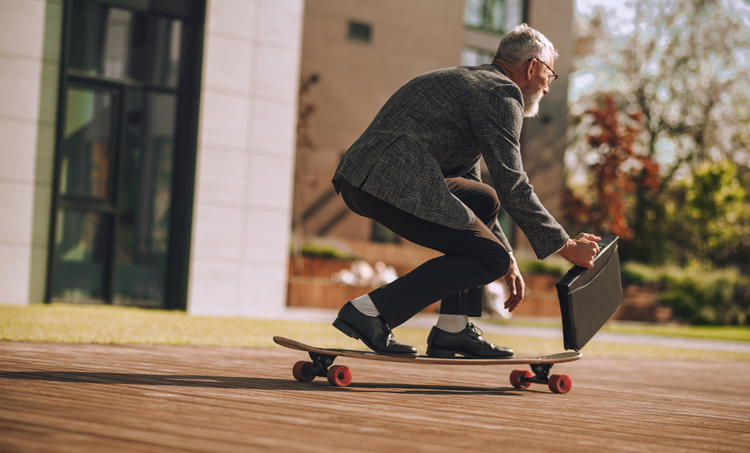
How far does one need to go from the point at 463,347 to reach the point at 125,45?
9133 millimetres

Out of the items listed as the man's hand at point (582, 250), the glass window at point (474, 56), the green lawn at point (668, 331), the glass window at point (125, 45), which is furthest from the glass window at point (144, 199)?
the glass window at point (474, 56)

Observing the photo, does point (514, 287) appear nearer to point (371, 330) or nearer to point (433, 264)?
point (433, 264)

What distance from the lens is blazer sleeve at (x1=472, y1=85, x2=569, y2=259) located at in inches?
114

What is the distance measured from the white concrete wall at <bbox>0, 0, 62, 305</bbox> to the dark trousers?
318 inches

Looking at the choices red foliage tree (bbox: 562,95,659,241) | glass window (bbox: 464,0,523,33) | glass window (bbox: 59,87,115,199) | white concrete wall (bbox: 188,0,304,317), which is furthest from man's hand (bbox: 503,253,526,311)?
glass window (bbox: 464,0,523,33)

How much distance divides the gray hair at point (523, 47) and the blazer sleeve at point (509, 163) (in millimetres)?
284

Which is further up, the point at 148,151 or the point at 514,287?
the point at 148,151

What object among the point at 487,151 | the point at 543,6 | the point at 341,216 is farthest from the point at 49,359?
the point at 543,6

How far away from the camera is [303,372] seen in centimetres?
293

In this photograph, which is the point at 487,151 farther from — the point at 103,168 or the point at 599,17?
the point at 599,17

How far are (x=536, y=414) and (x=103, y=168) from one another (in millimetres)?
9362

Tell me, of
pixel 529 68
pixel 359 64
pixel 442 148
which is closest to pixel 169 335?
pixel 442 148

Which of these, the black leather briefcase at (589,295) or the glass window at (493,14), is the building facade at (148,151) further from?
the glass window at (493,14)

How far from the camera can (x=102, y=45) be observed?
1040 centimetres
